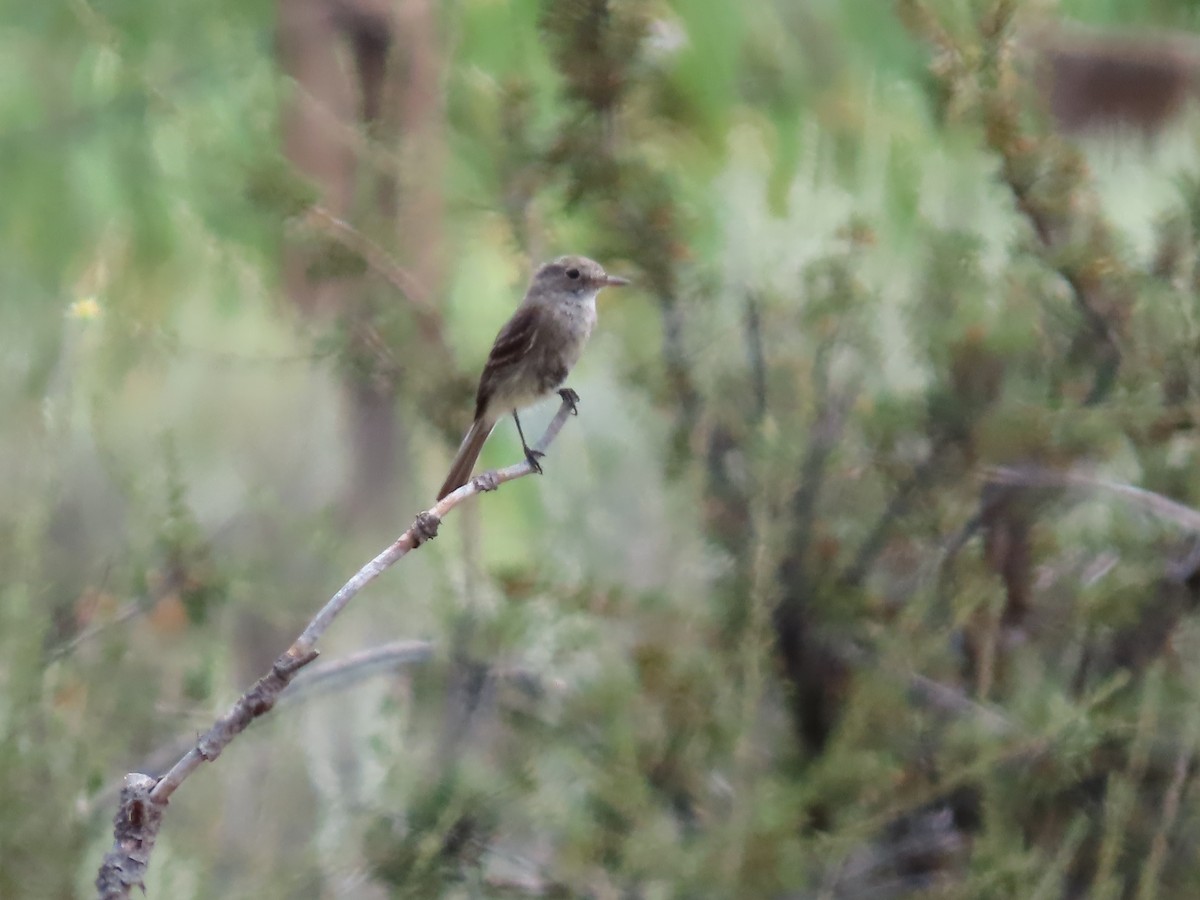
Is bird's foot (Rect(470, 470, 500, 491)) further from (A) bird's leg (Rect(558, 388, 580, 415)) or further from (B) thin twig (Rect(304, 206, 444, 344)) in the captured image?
(B) thin twig (Rect(304, 206, 444, 344))

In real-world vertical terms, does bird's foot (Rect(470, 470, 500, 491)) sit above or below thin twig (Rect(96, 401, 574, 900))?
above

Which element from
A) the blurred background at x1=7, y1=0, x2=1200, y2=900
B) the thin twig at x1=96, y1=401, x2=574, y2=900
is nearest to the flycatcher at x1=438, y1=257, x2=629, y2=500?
the blurred background at x1=7, y1=0, x2=1200, y2=900

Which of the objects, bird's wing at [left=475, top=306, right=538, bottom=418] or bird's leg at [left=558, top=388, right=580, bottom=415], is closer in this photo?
bird's leg at [left=558, top=388, right=580, bottom=415]

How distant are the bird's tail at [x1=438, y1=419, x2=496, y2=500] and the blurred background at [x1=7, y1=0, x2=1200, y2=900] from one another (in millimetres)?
170

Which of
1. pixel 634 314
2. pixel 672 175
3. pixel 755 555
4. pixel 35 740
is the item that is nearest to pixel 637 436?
pixel 634 314

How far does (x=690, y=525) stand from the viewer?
96.9 inches

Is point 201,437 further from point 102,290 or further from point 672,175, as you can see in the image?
point 672,175

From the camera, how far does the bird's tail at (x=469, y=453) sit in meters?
2.17

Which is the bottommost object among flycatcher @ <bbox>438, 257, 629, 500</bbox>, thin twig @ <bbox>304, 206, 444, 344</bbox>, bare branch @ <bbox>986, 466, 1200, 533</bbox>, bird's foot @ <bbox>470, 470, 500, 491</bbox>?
bird's foot @ <bbox>470, 470, 500, 491</bbox>

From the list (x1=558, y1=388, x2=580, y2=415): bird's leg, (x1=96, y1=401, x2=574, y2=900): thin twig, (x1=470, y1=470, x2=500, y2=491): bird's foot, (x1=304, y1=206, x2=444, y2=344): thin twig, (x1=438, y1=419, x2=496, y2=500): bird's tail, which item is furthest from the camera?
(x1=304, y1=206, x2=444, y2=344): thin twig

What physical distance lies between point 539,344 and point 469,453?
227 millimetres

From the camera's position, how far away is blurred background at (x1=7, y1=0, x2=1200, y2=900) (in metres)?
2.06

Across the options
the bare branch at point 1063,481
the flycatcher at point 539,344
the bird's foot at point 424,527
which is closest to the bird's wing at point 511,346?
the flycatcher at point 539,344

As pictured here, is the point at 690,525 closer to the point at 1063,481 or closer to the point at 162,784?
the point at 1063,481
